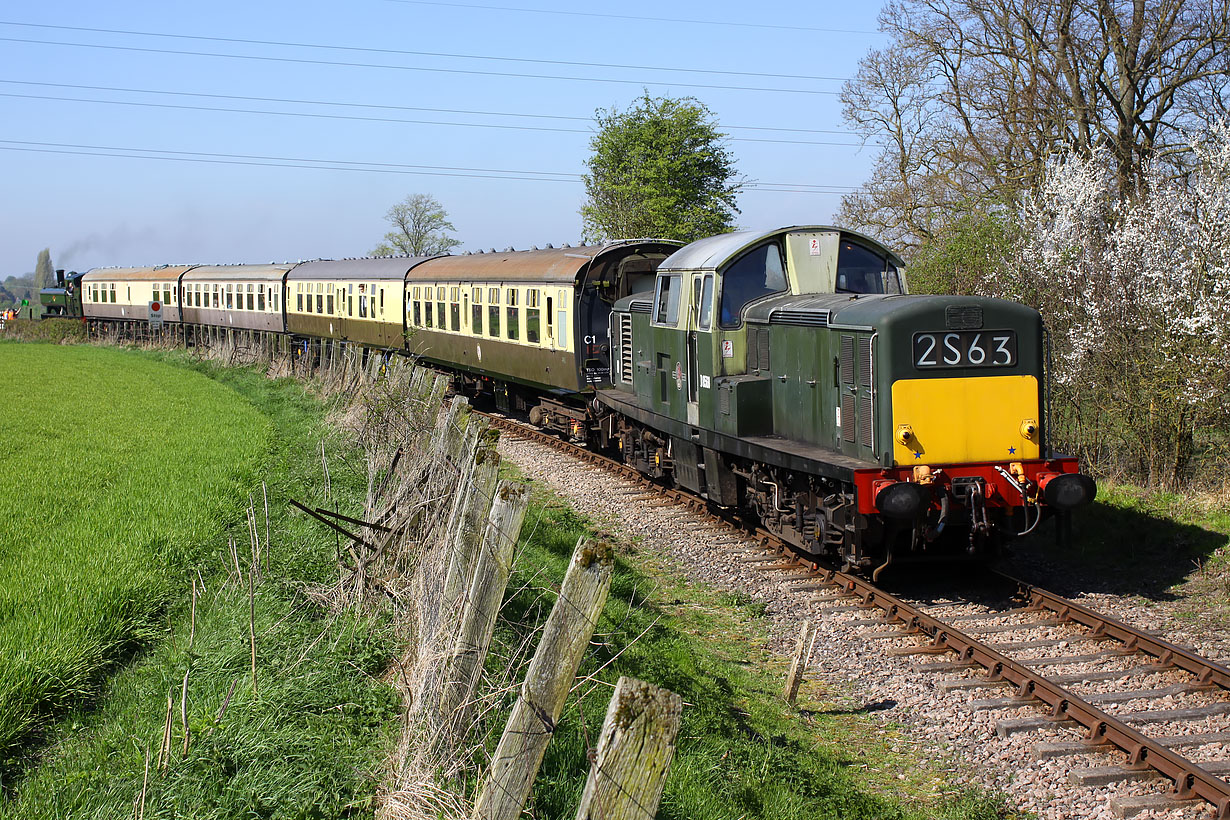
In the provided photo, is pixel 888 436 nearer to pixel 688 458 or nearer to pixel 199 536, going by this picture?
pixel 688 458

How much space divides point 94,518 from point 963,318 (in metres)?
8.97

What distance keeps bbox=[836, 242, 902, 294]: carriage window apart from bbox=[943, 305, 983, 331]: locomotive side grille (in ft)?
7.03

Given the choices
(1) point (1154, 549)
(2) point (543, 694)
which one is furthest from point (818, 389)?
(2) point (543, 694)

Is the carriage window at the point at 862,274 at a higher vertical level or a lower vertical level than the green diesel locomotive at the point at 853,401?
higher

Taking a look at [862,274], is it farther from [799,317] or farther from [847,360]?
[847,360]

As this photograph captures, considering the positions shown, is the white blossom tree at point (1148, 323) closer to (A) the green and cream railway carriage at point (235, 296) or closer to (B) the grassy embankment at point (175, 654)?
(B) the grassy embankment at point (175, 654)

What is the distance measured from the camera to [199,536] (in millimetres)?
9438

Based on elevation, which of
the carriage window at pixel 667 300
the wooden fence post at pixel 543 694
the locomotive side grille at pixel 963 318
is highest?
the carriage window at pixel 667 300

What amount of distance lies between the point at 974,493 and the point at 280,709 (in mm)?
6196

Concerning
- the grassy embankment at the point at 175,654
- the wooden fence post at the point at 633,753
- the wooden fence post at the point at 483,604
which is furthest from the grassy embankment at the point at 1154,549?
the wooden fence post at the point at 633,753

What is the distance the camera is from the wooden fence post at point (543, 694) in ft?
11.9

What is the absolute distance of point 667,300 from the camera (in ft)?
41.7

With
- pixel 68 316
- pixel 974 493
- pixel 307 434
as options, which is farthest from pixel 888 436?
pixel 68 316

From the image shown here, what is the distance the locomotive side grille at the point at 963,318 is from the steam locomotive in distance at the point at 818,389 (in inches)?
0.6
